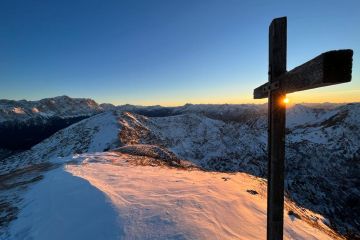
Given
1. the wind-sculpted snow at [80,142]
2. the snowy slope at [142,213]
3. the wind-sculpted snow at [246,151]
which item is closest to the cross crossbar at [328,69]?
the snowy slope at [142,213]

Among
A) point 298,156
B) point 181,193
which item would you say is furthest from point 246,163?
point 181,193

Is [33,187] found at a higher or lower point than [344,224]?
higher

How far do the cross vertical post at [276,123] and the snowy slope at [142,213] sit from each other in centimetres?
271

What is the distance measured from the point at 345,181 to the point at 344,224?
12.0m

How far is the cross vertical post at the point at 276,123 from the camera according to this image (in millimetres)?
3723

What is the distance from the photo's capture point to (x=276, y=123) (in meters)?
3.74

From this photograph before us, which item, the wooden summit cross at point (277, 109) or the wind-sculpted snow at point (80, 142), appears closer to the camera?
the wooden summit cross at point (277, 109)

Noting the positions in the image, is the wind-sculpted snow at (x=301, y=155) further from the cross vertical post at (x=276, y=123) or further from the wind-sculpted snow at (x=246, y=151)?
the cross vertical post at (x=276, y=123)

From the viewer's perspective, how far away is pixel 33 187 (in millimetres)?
10875

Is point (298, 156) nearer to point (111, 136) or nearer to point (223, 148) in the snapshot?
point (223, 148)

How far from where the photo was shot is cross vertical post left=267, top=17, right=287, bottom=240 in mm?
3723

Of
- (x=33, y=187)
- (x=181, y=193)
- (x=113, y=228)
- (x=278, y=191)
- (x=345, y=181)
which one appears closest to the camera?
(x=278, y=191)

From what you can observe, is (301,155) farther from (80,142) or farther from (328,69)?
(328,69)

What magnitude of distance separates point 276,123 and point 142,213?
5074 millimetres
